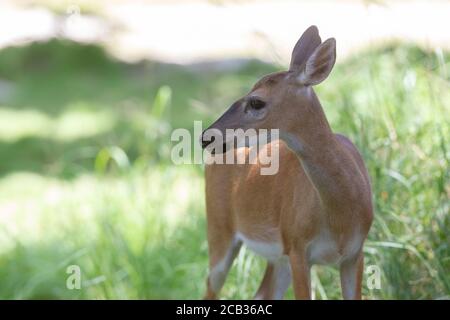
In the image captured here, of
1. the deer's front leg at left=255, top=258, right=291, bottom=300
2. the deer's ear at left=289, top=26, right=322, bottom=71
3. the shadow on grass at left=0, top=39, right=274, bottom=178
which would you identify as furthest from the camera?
the shadow on grass at left=0, top=39, right=274, bottom=178

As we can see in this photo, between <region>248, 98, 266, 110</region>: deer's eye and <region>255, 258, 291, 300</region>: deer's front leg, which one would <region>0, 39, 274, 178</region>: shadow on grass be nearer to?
<region>255, 258, 291, 300</region>: deer's front leg

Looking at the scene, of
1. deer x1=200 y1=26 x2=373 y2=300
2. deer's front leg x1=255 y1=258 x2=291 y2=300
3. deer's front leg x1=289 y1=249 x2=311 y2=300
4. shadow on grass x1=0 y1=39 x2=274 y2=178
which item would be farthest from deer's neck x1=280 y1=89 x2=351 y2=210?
shadow on grass x1=0 y1=39 x2=274 y2=178

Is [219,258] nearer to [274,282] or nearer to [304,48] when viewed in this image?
[274,282]

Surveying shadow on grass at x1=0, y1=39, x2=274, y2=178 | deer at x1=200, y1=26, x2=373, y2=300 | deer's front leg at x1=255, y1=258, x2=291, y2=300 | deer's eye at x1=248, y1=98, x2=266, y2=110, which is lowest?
deer's front leg at x1=255, y1=258, x2=291, y2=300

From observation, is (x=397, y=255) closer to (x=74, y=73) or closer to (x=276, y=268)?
(x=276, y=268)

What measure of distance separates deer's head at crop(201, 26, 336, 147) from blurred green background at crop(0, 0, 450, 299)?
0.99 meters

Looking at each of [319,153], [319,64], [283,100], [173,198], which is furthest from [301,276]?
[173,198]

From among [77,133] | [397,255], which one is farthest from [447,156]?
[77,133]

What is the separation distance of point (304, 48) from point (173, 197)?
7.50 feet

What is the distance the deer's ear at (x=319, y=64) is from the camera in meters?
3.93

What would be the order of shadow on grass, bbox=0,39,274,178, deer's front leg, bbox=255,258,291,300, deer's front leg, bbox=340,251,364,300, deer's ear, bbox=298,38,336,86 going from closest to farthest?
deer's ear, bbox=298,38,336,86 → deer's front leg, bbox=340,251,364,300 → deer's front leg, bbox=255,258,291,300 → shadow on grass, bbox=0,39,274,178

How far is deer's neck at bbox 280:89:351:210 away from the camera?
4.01m

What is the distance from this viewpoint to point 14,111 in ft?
30.2
